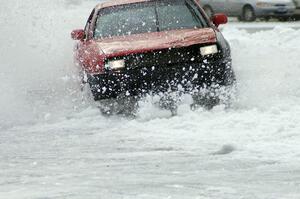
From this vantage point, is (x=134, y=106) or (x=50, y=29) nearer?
(x=134, y=106)

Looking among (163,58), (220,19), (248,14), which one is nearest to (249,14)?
(248,14)

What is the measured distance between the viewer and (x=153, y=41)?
9266 millimetres

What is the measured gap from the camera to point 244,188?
18.3 ft

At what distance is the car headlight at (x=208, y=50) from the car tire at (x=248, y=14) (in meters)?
16.4

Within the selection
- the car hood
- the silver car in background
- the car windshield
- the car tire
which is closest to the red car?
the car hood

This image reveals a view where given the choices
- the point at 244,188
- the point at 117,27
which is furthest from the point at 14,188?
the point at 117,27

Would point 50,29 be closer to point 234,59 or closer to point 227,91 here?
point 234,59

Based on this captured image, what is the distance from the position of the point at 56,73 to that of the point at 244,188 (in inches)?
325

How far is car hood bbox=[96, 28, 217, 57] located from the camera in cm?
906

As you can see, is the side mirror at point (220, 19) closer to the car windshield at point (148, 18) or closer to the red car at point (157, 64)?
the car windshield at point (148, 18)

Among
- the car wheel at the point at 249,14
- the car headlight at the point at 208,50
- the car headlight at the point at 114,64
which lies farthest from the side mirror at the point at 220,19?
the car wheel at the point at 249,14

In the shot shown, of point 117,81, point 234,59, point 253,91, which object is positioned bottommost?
point 234,59

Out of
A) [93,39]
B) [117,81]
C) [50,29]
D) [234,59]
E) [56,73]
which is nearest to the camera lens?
[117,81]

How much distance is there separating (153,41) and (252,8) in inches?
645
